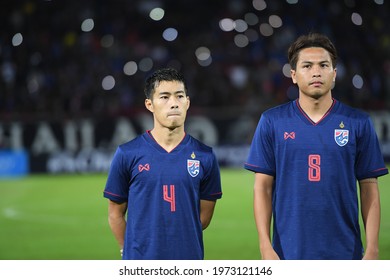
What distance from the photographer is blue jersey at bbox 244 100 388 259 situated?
3.36 m

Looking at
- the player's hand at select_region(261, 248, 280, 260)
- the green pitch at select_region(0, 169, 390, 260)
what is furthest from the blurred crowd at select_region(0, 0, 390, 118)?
the player's hand at select_region(261, 248, 280, 260)

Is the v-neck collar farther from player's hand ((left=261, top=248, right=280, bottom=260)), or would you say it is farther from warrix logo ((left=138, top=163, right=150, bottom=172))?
warrix logo ((left=138, top=163, right=150, bottom=172))

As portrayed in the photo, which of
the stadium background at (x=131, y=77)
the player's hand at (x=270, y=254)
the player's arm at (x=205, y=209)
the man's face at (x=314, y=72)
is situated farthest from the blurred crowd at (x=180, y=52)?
the player's hand at (x=270, y=254)

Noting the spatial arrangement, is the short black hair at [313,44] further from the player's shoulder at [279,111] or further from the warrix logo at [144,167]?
the warrix logo at [144,167]

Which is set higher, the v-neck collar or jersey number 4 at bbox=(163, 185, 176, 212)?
the v-neck collar

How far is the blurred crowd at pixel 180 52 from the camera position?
638 inches

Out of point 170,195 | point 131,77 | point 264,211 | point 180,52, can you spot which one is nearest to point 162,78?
point 170,195

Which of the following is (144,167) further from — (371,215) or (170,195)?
(371,215)

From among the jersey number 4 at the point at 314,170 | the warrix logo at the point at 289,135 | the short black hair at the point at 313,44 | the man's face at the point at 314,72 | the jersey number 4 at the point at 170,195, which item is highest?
the short black hair at the point at 313,44

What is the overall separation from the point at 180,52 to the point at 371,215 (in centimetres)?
1537

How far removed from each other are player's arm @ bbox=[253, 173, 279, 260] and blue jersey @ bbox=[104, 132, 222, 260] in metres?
0.36

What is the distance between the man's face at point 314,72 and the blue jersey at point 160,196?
2.07 feet

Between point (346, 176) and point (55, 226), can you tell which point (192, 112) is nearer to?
point (55, 226)

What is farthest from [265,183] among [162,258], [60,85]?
[60,85]
